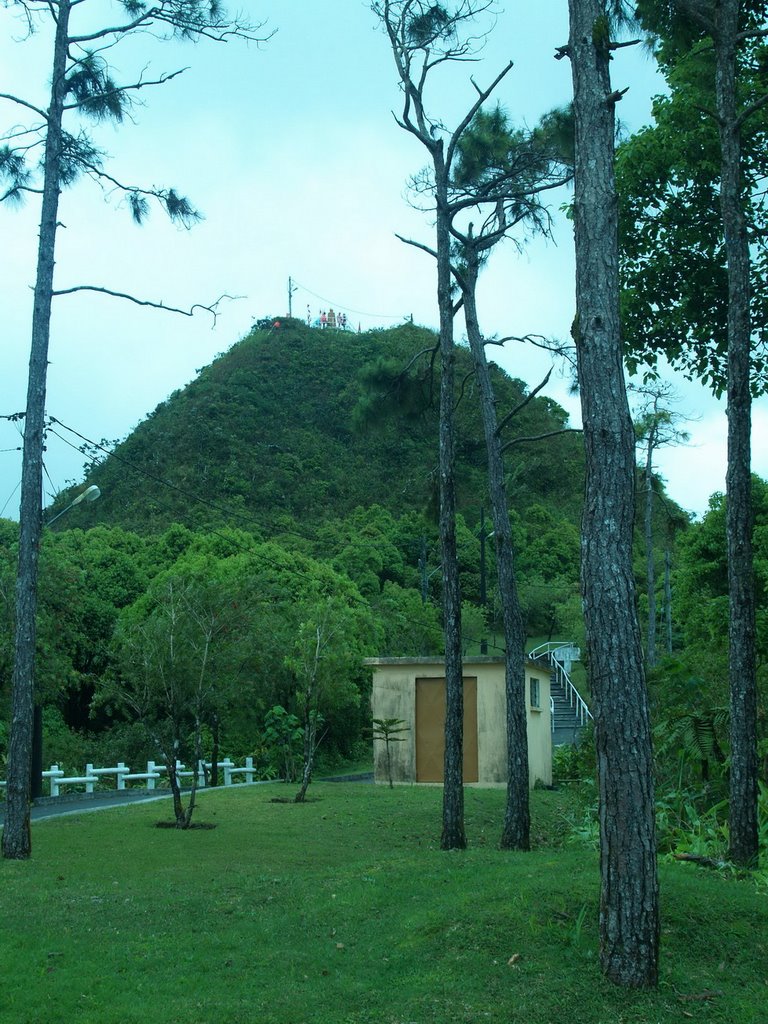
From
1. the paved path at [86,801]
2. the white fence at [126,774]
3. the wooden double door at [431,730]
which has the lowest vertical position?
the paved path at [86,801]

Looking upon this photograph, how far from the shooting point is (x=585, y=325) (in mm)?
6660

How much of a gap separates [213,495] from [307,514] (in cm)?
586

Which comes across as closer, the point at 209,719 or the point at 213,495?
the point at 209,719

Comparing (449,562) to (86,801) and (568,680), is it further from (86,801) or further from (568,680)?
(568,680)

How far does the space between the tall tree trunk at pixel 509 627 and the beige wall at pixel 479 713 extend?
847 centimetres

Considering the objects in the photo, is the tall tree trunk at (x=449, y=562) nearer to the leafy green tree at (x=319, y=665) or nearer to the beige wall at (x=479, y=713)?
the leafy green tree at (x=319, y=665)

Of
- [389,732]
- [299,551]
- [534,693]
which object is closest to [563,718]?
[299,551]

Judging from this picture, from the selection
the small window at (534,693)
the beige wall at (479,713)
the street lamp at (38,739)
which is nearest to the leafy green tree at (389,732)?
the beige wall at (479,713)

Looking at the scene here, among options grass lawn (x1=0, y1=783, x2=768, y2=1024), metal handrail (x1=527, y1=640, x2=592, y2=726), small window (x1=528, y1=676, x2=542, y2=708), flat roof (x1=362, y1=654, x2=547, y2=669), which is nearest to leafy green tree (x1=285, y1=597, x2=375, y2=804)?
flat roof (x1=362, y1=654, x2=547, y2=669)

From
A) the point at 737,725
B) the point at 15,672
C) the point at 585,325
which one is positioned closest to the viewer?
the point at 585,325

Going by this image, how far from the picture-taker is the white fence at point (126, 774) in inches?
827

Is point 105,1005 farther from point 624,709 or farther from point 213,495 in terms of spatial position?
point 213,495

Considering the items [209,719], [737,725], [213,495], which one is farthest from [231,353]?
[737,725]

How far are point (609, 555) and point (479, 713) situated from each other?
16234 mm
